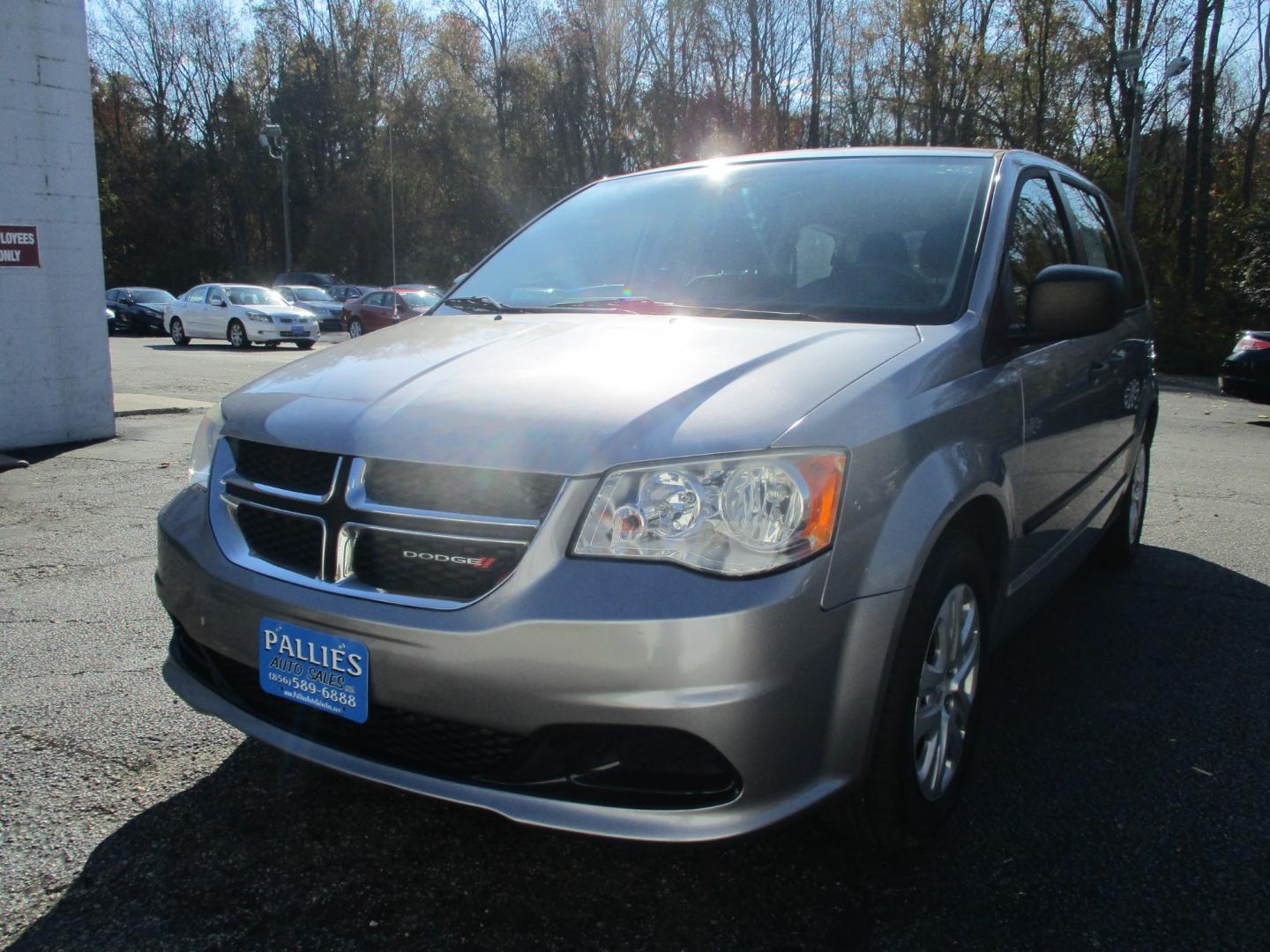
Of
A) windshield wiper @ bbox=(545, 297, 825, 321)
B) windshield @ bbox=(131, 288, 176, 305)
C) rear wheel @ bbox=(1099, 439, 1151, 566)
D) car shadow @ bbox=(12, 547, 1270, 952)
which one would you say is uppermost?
windshield @ bbox=(131, 288, 176, 305)

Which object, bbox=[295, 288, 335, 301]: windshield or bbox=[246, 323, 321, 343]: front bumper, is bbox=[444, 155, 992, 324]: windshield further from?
bbox=[295, 288, 335, 301]: windshield

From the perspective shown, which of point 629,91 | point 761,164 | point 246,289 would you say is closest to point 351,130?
point 629,91

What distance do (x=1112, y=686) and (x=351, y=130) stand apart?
50253 mm

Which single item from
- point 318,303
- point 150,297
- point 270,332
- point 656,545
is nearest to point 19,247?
point 656,545

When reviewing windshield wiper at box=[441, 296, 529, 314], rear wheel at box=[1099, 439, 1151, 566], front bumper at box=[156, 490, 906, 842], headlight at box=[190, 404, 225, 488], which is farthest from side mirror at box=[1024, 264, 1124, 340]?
headlight at box=[190, 404, 225, 488]

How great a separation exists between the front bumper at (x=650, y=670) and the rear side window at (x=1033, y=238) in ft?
4.57

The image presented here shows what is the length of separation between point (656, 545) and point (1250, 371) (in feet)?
40.0

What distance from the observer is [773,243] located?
10.4 feet

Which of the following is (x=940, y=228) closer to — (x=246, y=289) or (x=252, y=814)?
(x=252, y=814)

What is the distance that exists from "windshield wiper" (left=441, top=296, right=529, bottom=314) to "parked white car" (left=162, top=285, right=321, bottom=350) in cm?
2139

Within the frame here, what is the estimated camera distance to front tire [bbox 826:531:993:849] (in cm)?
220

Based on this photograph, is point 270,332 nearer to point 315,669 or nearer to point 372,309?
point 372,309

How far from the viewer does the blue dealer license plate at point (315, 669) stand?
6.89ft

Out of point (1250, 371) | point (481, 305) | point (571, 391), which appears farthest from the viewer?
point (1250, 371)
